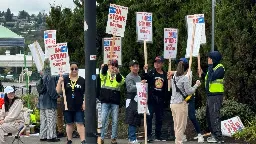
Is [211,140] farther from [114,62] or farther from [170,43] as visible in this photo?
[114,62]

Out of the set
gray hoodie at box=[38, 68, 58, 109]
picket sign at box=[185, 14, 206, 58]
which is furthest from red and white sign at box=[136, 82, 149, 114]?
gray hoodie at box=[38, 68, 58, 109]

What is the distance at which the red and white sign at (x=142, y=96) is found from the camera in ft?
40.9

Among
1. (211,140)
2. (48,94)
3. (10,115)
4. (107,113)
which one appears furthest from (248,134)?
(10,115)

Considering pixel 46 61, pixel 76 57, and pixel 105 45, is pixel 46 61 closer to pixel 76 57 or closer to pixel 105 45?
pixel 105 45

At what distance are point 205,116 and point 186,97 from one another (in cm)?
261

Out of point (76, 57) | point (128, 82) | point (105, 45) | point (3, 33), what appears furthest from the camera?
point (3, 33)

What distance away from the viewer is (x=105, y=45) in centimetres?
1390

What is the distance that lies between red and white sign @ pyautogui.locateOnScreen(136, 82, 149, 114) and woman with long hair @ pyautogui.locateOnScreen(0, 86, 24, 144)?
2.60m

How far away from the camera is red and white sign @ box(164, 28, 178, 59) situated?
13930 mm

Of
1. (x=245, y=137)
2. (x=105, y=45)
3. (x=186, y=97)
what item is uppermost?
(x=105, y=45)

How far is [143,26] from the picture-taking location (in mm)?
13711

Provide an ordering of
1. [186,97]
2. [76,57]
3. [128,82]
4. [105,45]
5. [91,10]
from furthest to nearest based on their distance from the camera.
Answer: [76,57]
[105,45]
[128,82]
[186,97]
[91,10]

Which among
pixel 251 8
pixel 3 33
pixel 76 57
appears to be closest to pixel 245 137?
pixel 251 8

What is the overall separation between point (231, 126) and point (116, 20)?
3553 mm
